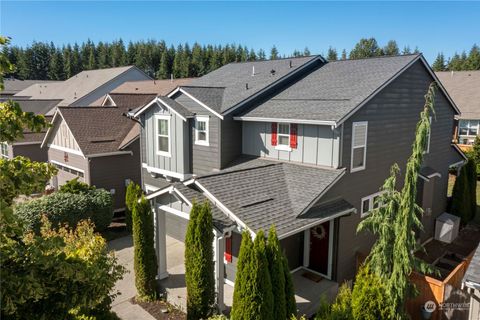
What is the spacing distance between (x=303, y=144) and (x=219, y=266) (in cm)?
554

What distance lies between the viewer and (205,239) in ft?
34.0

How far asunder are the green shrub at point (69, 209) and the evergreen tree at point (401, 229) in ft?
41.7

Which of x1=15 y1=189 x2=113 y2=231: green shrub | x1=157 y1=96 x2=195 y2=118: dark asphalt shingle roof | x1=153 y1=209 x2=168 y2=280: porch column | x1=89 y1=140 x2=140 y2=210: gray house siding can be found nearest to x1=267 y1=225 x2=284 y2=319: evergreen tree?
x1=153 y1=209 x2=168 y2=280: porch column

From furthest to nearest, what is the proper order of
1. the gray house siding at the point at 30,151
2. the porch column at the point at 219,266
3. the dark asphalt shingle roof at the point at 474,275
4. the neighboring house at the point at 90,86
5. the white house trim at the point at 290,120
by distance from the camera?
the neighboring house at the point at 90,86
the gray house siding at the point at 30,151
the white house trim at the point at 290,120
the porch column at the point at 219,266
the dark asphalt shingle roof at the point at 474,275

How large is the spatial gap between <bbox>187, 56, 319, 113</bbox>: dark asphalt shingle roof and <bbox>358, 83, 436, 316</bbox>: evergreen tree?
759 centimetres

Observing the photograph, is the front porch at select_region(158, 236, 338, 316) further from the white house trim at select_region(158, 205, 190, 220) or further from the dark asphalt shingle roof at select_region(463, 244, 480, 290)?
the dark asphalt shingle roof at select_region(463, 244, 480, 290)

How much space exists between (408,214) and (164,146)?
10451 millimetres

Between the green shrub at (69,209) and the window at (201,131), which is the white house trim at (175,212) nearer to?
the window at (201,131)

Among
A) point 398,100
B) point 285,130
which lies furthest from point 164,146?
point 398,100

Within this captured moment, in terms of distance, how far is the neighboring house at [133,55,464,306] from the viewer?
11.8 m

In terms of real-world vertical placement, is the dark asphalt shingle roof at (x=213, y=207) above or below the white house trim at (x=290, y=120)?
below

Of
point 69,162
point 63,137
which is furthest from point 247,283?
point 63,137

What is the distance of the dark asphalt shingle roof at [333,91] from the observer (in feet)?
43.0

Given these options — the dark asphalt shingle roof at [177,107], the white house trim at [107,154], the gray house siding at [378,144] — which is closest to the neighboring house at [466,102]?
the gray house siding at [378,144]
